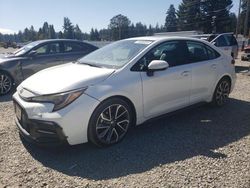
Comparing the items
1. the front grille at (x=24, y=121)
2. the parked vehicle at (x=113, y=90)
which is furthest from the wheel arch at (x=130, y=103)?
the front grille at (x=24, y=121)

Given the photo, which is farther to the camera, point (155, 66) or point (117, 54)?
point (117, 54)

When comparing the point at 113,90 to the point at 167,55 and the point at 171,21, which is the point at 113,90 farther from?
the point at 171,21

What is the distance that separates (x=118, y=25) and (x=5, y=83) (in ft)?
241

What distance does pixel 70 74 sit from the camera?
14.3ft

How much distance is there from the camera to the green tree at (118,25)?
77.5 m

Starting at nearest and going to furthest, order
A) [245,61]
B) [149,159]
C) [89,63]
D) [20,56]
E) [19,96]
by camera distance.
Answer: [149,159] → [19,96] → [89,63] → [20,56] → [245,61]

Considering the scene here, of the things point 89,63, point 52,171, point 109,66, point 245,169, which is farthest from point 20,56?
point 245,169

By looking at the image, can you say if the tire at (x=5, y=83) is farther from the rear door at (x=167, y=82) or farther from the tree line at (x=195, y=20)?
the tree line at (x=195, y=20)

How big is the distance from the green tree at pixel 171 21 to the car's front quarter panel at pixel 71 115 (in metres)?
76.7

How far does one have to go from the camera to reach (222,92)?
20.6 feet

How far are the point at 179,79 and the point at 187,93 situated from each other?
1.25 feet

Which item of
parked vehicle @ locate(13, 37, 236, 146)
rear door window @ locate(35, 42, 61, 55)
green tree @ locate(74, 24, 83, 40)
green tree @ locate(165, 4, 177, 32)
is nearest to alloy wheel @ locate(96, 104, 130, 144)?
parked vehicle @ locate(13, 37, 236, 146)

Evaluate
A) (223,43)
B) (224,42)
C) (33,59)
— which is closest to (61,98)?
(33,59)

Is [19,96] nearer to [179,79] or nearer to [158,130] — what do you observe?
[158,130]
